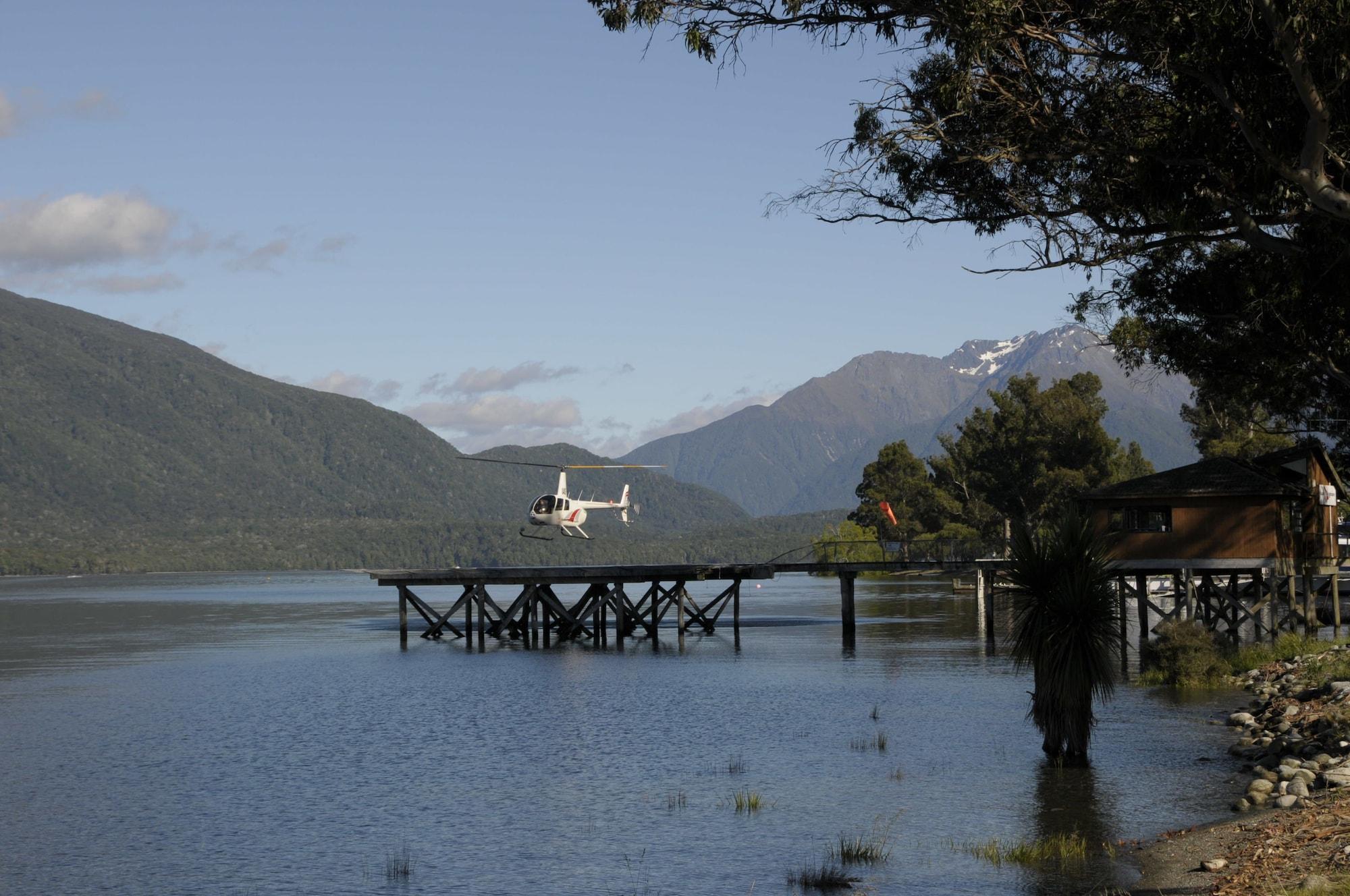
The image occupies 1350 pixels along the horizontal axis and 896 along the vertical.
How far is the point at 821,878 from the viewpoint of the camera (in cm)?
1905

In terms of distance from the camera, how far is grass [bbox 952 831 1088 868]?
19906 mm

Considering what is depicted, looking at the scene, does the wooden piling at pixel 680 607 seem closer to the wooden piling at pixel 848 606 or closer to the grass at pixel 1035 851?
the wooden piling at pixel 848 606

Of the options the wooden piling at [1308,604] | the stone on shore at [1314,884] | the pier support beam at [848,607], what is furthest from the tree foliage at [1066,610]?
the pier support beam at [848,607]

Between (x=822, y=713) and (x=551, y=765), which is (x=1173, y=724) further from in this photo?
(x=551, y=765)

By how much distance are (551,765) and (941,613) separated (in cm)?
6283

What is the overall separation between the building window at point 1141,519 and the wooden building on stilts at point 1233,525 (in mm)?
23

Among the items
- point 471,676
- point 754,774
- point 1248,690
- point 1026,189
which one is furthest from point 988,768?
point 471,676

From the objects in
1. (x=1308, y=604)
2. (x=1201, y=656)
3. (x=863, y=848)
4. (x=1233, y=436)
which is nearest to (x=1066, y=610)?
(x=863, y=848)

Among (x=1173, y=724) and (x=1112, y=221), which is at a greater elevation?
(x=1112, y=221)

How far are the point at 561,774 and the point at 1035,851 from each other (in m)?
12.0

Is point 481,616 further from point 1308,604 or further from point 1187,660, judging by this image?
point 1308,604

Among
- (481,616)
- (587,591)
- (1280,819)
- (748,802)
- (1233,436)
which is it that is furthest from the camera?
(1233,436)

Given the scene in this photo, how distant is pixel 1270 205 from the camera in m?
23.2

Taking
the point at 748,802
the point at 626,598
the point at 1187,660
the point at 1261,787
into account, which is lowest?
the point at 748,802
